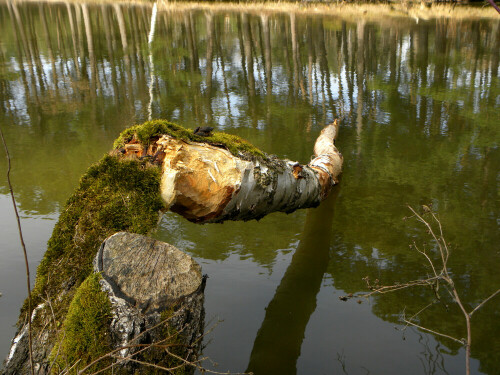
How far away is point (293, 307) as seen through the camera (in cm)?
423

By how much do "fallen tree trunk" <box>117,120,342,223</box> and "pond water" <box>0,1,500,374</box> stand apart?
94 centimetres

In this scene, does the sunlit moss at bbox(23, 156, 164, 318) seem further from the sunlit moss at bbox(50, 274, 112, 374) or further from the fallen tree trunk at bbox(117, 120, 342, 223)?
the sunlit moss at bbox(50, 274, 112, 374)

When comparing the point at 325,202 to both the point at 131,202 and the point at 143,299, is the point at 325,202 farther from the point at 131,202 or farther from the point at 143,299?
the point at 143,299

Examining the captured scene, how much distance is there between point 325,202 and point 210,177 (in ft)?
11.1

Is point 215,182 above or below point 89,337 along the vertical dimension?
above

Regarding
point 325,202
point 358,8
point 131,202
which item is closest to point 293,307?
point 131,202

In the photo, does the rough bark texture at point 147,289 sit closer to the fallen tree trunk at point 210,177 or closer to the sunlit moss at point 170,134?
the fallen tree trunk at point 210,177

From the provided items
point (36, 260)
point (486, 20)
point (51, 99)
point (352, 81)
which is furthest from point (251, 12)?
point (36, 260)

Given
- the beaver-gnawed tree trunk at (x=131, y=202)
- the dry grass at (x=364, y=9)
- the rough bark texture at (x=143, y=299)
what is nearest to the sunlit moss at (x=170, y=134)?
the beaver-gnawed tree trunk at (x=131, y=202)

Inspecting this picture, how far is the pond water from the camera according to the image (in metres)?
3.82

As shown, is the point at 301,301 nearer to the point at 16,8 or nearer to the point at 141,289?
the point at 141,289

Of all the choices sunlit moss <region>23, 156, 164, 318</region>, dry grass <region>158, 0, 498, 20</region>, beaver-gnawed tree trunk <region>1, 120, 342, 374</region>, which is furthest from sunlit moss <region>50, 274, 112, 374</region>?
dry grass <region>158, 0, 498, 20</region>

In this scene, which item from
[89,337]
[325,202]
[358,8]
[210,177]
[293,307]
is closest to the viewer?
[89,337]

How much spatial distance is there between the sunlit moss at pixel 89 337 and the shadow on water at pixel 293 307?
1.51 meters
